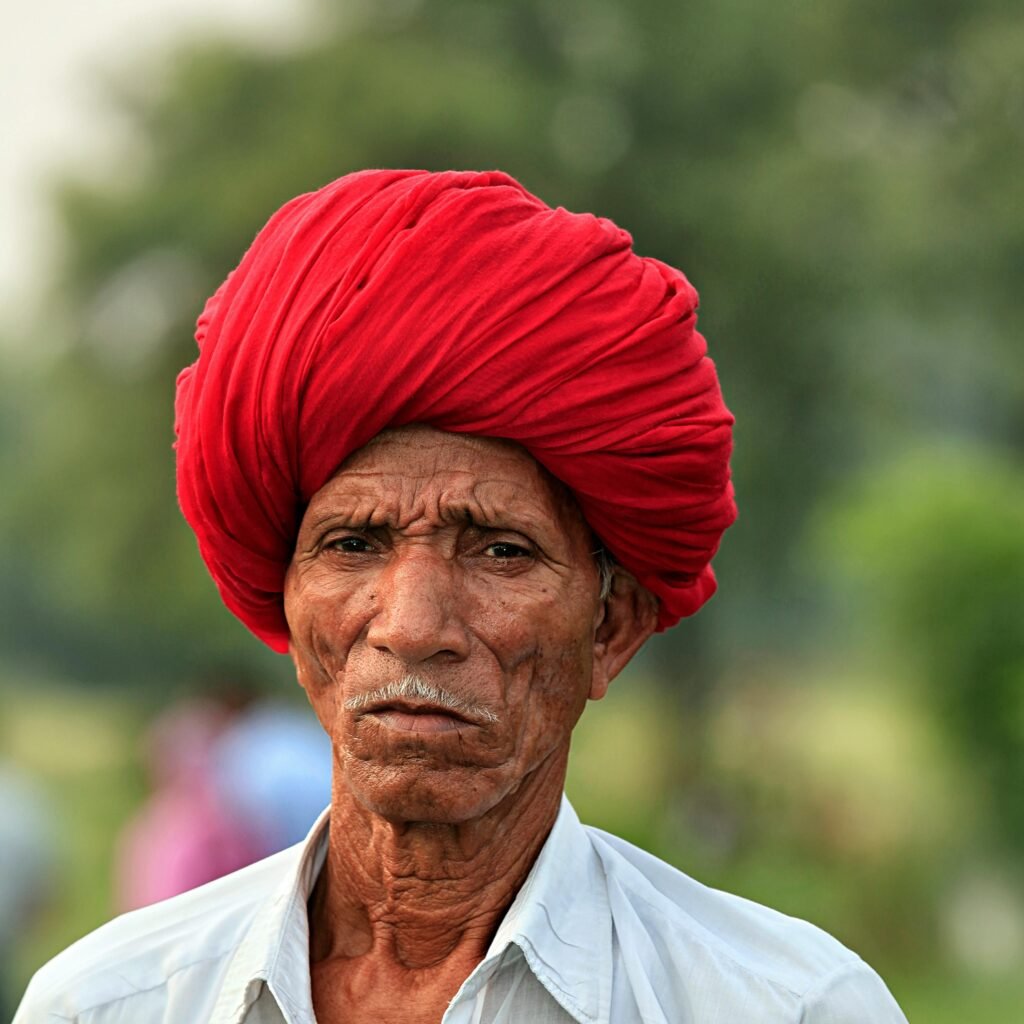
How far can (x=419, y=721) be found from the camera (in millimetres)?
2549

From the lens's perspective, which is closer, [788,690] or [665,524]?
[665,524]

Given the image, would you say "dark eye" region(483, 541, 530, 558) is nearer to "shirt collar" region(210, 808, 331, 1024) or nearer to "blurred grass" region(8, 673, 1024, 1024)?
"shirt collar" region(210, 808, 331, 1024)

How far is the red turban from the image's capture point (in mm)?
2605

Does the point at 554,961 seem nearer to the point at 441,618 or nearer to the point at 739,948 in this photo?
the point at 739,948

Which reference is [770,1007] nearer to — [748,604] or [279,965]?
[279,965]

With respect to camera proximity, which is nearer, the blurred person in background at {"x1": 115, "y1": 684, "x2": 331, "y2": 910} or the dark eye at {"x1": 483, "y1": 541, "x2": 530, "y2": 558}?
the dark eye at {"x1": 483, "y1": 541, "x2": 530, "y2": 558}

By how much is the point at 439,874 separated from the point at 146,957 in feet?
1.46

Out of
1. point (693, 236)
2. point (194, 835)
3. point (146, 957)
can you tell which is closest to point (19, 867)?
point (194, 835)

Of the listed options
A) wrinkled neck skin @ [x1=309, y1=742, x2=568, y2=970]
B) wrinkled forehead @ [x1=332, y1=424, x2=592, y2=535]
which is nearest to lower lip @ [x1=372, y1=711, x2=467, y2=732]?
wrinkled neck skin @ [x1=309, y1=742, x2=568, y2=970]

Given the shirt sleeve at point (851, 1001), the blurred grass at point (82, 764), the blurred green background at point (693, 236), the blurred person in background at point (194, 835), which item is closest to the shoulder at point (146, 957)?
the shirt sleeve at point (851, 1001)

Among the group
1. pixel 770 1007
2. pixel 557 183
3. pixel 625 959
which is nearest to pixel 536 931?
pixel 625 959

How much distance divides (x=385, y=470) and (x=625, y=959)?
76 cm

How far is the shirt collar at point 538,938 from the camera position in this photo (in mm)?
2588

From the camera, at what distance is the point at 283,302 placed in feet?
8.73
